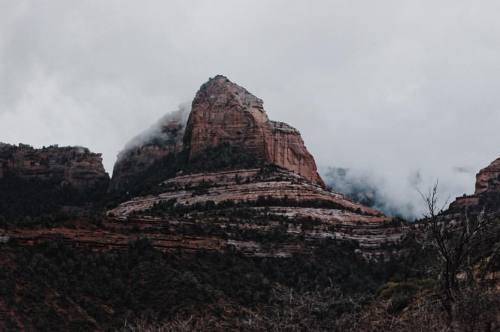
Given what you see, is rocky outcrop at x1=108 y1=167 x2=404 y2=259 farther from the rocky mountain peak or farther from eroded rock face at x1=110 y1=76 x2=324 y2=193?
the rocky mountain peak

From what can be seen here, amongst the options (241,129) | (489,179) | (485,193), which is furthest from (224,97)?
(485,193)

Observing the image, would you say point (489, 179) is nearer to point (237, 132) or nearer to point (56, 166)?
point (237, 132)

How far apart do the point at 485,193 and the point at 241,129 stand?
1404 inches

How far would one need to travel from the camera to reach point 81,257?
61.0 m

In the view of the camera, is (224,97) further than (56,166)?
No

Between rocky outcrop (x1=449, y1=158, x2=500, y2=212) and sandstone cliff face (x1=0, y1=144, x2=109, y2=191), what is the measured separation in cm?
6496

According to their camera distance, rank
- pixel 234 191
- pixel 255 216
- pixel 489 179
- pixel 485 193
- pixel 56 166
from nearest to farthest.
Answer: pixel 255 216 < pixel 234 191 < pixel 485 193 < pixel 489 179 < pixel 56 166

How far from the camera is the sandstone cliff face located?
135m

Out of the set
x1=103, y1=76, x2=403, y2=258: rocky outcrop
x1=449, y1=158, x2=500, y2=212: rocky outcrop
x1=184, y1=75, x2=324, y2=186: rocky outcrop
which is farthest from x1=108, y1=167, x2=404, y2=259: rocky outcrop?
x1=184, y1=75, x2=324, y2=186: rocky outcrop

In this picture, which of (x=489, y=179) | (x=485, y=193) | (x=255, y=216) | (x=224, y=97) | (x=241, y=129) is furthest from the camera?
(x=224, y=97)

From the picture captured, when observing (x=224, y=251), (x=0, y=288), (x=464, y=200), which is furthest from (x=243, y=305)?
(x=464, y=200)

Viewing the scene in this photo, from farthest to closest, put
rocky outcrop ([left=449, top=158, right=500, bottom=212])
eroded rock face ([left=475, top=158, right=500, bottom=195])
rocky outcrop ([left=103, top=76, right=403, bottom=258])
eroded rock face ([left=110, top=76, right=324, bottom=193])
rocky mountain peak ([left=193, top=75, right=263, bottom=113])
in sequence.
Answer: rocky mountain peak ([left=193, top=75, right=263, bottom=113]) < eroded rock face ([left=110, top=76, right=324, bottom=193]) < eroded rock face ([left=475, top=158, right=500, bottom=195]) < rocky outcrop ([left=449, top=158, right=500, bottom=212]) < rocky outcrop ([left=103, top=76, right=403, bottom=258])

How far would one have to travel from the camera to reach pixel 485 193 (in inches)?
3770

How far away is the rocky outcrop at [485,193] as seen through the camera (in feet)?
290
